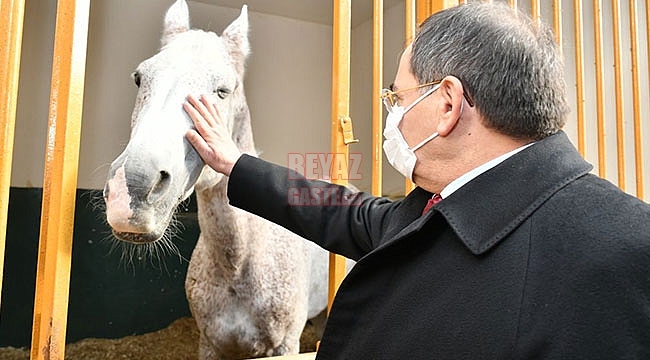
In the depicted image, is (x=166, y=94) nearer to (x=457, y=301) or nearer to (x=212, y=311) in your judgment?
(x=457, y=301)

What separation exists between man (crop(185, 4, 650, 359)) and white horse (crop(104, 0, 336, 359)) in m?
0.38

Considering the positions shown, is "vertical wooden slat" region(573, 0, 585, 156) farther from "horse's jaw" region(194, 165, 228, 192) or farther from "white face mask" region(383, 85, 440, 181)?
"horse's jaw" region(194, 165, 228, 192)

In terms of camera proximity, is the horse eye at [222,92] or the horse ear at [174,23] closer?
the horse eye at [222,92]

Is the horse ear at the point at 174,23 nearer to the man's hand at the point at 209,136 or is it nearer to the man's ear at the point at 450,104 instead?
Result: the man's hand at the point at 209,136

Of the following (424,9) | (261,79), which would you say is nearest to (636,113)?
(424,9)

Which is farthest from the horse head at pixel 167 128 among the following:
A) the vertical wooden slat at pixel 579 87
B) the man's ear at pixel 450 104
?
the vertical wooden slat at pixel 579 87

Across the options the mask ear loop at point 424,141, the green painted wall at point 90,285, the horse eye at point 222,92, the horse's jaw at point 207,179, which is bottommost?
the green painted wall at point 90,285

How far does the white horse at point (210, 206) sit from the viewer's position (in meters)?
0.86

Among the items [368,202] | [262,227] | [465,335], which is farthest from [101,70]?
[465,335]

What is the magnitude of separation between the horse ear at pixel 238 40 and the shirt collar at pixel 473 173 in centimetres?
77

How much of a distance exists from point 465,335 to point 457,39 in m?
0.41

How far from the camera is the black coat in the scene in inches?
22.3

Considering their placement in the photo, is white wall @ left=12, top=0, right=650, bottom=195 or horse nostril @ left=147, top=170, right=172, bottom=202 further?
white wall @ left=12, top=0, right=650, bottom=195

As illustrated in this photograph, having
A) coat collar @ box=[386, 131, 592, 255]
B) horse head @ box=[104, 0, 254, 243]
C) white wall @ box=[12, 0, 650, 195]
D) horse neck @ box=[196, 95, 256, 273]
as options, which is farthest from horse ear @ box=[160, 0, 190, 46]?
white wall @ box=[12, 0, 650, 195]
